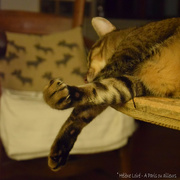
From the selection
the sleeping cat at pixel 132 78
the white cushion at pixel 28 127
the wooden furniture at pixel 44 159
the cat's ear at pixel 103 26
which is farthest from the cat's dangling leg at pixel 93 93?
the wooden furniture at pixel 44 159

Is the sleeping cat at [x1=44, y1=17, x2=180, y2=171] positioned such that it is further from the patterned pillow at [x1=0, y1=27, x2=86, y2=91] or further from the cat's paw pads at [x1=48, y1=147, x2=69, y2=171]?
the patterned pillow at [x1=0, y1=27, x2=86, y2=91]

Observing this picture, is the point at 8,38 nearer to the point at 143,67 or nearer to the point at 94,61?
the point at 94,61

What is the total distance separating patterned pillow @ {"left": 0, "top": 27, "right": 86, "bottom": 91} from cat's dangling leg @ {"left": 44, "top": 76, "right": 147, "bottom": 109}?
95 cm

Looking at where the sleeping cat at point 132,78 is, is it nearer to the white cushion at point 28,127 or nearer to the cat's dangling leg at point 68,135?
the cat's dangling leg at point 68,135

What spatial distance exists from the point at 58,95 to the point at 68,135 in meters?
0.11

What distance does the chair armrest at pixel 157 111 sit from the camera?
43 cm

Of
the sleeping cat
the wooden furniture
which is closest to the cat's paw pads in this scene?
the sleeping cat

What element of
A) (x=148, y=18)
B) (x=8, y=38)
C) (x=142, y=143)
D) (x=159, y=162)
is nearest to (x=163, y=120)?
(x=8, y=38)

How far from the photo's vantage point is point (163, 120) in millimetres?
443

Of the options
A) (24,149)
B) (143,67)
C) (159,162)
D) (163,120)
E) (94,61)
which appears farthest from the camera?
(159,162)

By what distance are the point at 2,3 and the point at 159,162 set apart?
1818 millimetres

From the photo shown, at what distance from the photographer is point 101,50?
0.77 metres

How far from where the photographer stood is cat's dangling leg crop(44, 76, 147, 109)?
0.47 meters

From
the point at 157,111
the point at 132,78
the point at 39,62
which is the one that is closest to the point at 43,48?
the point at 39,62
